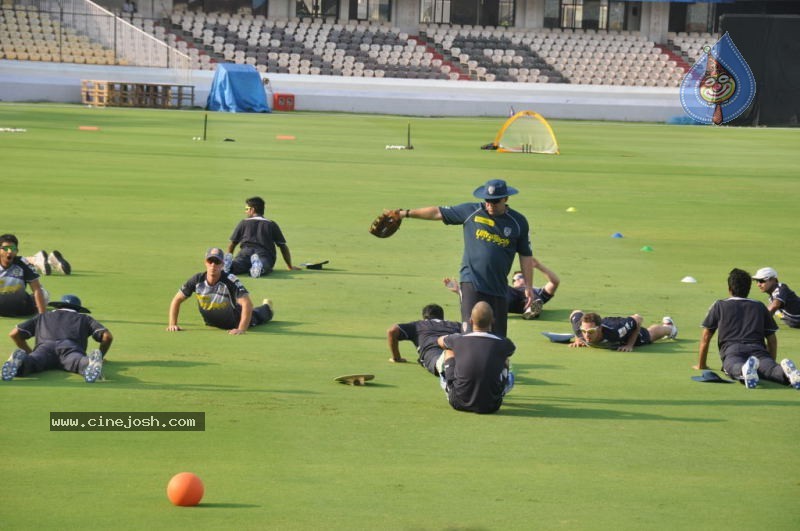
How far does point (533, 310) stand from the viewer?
15.8m

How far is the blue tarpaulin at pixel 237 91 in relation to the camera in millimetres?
60156

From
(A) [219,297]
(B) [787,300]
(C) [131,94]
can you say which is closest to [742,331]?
(B) [787,300]

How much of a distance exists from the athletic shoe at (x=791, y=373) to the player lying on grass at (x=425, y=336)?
3.33 meters

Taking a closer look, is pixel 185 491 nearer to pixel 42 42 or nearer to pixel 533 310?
pixel 533 310

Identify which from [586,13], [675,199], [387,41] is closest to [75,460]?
[675,199]

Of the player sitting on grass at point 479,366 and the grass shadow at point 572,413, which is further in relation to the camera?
the grass shadow at point 572,413

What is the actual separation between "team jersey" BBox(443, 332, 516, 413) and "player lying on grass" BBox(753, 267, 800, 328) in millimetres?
4467

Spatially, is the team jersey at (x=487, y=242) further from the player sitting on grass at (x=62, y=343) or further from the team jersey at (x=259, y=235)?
the team jersey at (x=259, y=235)

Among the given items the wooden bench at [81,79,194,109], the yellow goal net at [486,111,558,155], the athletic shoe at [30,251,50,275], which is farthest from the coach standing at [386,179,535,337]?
the wooden bench at [81,79,194,109]

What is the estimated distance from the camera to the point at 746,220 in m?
27.3

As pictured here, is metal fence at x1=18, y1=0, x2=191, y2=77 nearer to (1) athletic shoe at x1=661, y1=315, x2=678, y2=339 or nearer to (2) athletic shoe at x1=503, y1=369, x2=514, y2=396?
(1) athletic shoe at x1=661, y1=315, x2=678, y2=339

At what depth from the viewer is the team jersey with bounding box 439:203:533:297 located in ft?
38.7

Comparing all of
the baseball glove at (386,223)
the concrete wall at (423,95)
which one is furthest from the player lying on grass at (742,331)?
the concrete wall at (423,95)

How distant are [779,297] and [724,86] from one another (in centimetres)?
5186
